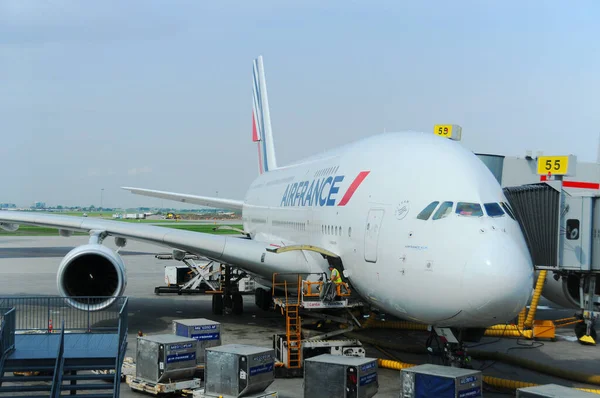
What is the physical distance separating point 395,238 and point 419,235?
0.55m

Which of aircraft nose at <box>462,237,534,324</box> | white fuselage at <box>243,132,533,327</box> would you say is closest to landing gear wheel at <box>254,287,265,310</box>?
white fuselage at <box>243,132,533,327</box>

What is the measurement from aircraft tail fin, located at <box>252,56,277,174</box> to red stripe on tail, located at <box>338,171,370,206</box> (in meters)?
14.1

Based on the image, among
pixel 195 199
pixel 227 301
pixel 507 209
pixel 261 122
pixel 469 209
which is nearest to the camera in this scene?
pixel 469 209

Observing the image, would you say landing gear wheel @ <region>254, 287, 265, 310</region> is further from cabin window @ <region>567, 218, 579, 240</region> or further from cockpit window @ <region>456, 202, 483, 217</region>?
cockpit window @ <region>456, 202, 483, 217</region>

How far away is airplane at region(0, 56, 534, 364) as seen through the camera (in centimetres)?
916

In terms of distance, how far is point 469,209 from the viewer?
32.3 feet

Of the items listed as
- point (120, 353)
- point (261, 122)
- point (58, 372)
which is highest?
point (261, 122)

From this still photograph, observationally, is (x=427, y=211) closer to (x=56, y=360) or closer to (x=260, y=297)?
(x=56, y=360)

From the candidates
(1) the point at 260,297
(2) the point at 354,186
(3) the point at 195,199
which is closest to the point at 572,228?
(2) the point at 354,186

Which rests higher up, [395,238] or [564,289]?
[395,238]

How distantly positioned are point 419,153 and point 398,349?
499 cm

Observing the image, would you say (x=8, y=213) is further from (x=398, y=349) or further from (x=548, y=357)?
(x=548, y=357)

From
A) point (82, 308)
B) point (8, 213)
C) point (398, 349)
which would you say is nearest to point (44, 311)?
point (8, 213)

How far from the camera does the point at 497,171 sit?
20312mm
